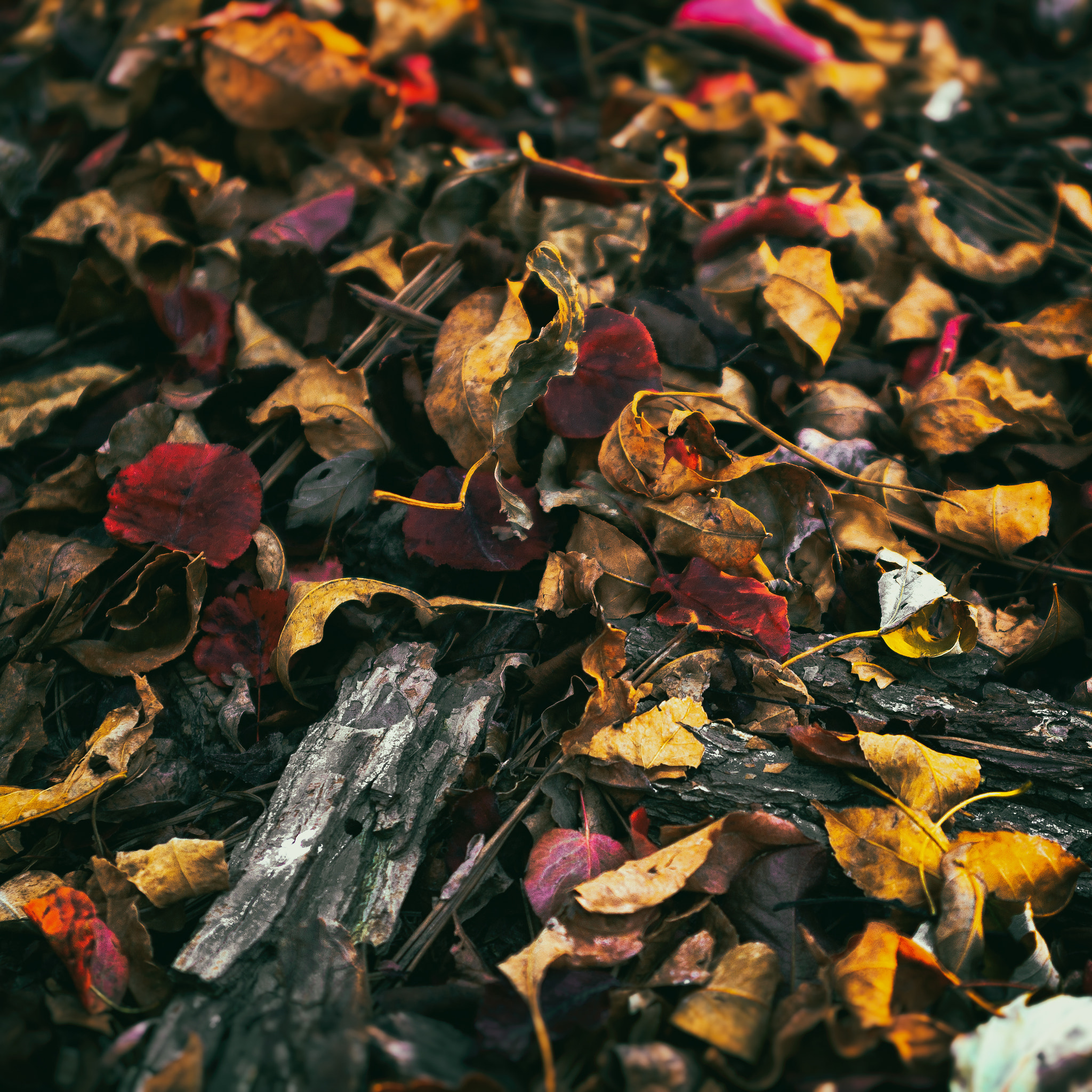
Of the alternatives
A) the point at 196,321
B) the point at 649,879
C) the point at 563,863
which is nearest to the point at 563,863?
the point at 563,863

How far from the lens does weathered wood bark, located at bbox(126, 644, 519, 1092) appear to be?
749 mm

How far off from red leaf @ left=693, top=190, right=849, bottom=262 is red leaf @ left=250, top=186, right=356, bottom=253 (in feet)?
2.26

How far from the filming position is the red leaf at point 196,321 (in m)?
1.35

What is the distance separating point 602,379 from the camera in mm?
1148

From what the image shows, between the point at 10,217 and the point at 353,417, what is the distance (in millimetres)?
932

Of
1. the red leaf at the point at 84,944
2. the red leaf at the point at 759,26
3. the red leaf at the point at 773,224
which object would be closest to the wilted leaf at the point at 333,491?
the red leaf at the point at 84,944

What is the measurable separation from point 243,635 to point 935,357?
1228 millimetres

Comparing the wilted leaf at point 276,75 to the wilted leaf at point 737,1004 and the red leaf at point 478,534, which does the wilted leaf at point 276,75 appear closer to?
the red leaf at point 478,534

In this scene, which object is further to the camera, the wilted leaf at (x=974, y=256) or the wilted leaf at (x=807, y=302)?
the wilted leaf at (x=974, y=256)

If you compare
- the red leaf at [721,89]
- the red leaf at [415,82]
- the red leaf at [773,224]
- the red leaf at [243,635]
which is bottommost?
the red leaf at [243,635]

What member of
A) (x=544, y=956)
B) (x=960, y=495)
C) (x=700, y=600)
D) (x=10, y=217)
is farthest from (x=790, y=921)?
(x=10, y=217)

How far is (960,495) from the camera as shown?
1.15m

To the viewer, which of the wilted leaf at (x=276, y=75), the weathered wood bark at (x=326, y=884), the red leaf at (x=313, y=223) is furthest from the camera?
the wilted leaf at (x=276, y=75)

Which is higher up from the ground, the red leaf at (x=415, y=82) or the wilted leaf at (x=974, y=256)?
the red leaf at (x=415, y=82)
